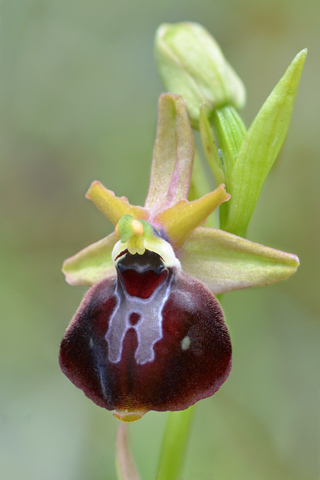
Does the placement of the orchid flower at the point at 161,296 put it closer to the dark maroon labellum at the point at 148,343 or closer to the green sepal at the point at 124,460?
the dark maroon labellum at the point at 148,343

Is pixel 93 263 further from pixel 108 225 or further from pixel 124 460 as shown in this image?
pixel 108 225

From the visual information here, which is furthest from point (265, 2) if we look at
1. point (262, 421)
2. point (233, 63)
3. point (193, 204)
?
point (193, 204)

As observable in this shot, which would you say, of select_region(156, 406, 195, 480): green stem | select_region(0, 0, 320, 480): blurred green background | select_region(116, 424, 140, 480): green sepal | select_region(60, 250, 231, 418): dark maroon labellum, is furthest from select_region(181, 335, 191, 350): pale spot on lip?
select_region(0, 0, 320, 480): blurred green background

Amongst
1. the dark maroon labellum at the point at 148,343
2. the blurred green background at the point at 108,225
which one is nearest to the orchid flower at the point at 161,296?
the dark maroon labellum at the point at 148,343

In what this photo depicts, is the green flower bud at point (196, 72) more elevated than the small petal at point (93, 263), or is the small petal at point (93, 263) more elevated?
the green flower bud at point (196, 72)

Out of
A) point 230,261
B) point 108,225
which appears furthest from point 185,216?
point 108,225

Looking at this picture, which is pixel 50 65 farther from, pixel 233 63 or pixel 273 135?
pixel 273 135
